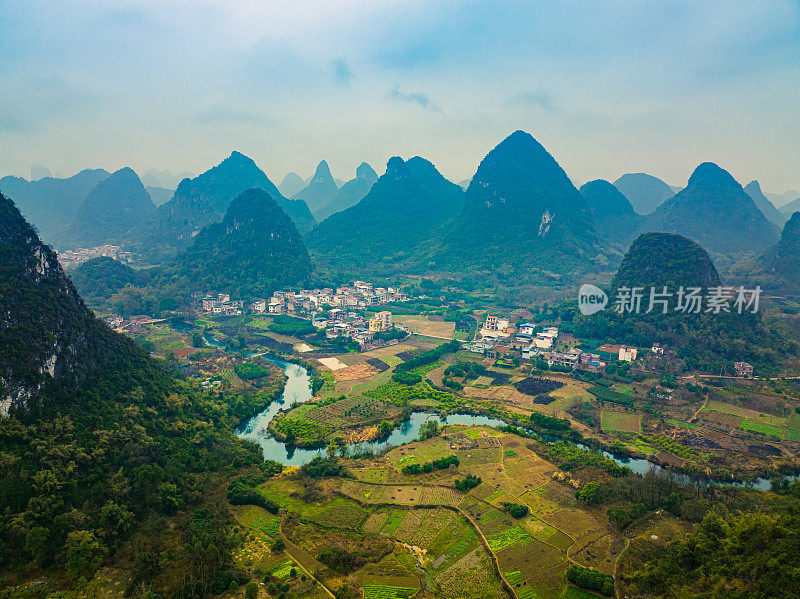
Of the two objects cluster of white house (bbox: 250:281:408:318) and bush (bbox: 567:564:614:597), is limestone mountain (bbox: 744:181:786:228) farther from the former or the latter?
bush (bbox: 567:564:614:597)

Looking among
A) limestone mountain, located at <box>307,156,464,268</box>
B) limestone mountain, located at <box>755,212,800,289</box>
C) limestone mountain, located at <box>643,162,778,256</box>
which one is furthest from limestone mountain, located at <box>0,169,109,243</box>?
limestone mountain, located at <box>755,212,800,289</box>

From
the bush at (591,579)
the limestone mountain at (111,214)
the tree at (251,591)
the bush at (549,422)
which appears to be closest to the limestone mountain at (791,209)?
the bush at (549,422)

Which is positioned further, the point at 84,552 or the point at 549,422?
the point at 549,422

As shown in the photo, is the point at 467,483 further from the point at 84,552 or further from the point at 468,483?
the point at 84,552

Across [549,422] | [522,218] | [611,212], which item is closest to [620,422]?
[549,422]

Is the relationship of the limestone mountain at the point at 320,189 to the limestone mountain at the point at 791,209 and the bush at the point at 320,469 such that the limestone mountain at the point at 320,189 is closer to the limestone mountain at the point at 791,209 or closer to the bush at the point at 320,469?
the limestone mountain at the point at 791,209

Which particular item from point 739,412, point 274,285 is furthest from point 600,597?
point 274,285
